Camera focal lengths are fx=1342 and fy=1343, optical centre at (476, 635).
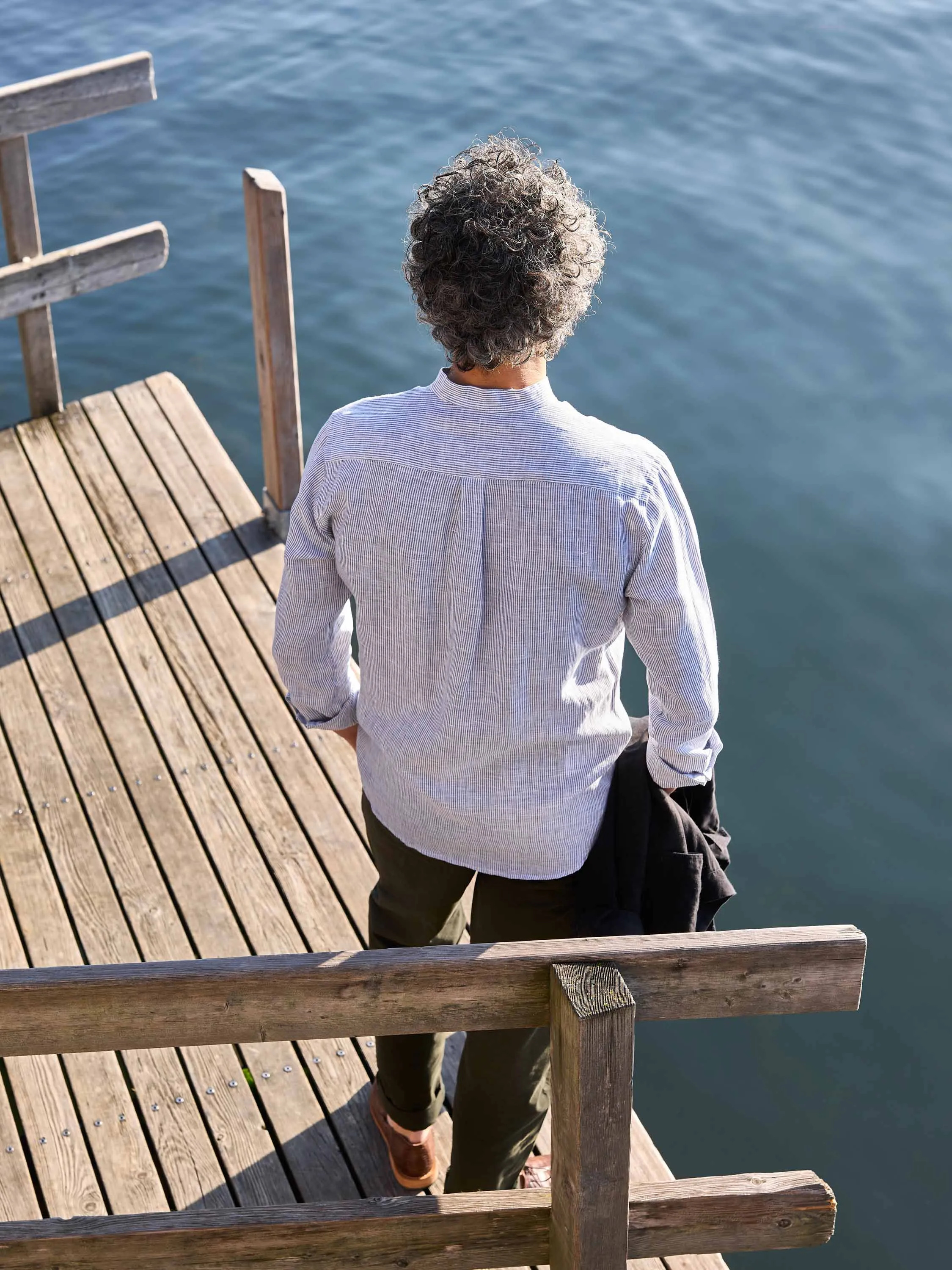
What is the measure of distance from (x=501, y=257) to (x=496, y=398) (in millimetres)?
168

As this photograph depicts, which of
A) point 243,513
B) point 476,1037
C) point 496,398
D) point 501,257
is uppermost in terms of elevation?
point 501,257

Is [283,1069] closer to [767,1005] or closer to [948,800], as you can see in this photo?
[767,1005]

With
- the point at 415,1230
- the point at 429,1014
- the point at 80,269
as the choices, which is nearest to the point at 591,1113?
the point at 429,1014

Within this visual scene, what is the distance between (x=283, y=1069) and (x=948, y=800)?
2.51 m

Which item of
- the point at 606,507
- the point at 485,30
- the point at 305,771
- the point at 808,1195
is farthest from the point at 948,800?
the point at 485,30

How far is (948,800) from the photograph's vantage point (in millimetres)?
4312

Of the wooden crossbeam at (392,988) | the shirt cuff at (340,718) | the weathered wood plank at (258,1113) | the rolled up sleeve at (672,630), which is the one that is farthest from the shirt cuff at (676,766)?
the weathered wood plank at (258,1113)

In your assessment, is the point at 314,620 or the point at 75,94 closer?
the point at 314,620

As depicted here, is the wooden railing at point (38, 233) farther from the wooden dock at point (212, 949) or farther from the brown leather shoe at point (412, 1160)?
the brown leather shoe at point (412, 1160)

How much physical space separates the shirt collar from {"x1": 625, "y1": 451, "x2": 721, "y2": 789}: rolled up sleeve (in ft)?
0.55

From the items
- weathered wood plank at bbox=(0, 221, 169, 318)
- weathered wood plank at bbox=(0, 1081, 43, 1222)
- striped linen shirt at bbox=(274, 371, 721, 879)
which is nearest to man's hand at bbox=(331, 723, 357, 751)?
striped linen shirt at bbox=(274, 371, 721, 879)

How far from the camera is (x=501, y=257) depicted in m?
1.57

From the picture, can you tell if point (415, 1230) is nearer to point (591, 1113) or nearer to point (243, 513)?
point (591, 1113)

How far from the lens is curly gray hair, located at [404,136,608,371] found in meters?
1.57
